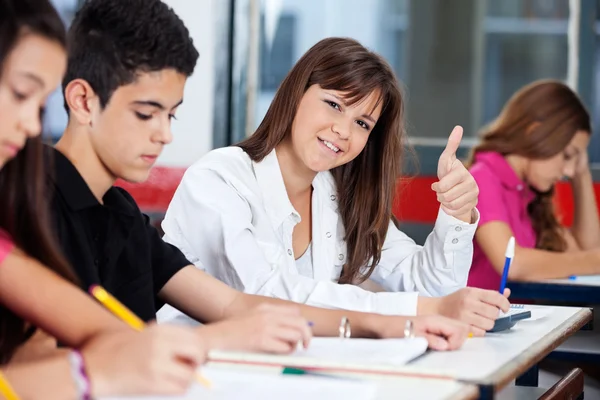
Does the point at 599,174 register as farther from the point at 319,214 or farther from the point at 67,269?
the point at 67,269

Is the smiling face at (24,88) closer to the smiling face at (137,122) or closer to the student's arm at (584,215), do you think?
the smiling face at (137,122)

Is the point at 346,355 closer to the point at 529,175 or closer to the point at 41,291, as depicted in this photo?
the point at 41,291

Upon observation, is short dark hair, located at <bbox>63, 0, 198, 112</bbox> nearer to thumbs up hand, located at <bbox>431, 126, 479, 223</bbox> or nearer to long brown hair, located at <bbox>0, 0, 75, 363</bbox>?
long brown hair, located at <bbox>0, 0, 75, 363</bbox>

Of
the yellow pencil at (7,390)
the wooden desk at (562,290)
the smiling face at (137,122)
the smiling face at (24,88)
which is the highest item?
the smiling face at (24,88)

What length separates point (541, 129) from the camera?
11.1 feet

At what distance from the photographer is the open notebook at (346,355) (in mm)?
1278

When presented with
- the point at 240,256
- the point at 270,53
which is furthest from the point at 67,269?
the point at 270,53

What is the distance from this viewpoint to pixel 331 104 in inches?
90.9

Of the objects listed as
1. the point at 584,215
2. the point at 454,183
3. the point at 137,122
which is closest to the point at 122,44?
the point at 137,122

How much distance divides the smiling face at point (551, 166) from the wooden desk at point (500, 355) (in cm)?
146

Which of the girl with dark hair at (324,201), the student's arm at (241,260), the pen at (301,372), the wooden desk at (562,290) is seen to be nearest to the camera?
the pen at (301,372)

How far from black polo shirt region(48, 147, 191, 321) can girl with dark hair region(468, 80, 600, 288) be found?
1.67 m

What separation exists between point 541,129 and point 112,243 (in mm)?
2151

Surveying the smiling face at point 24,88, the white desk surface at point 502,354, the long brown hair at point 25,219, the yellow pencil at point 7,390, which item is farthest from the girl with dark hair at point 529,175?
the yellow pencil at point 7,390
